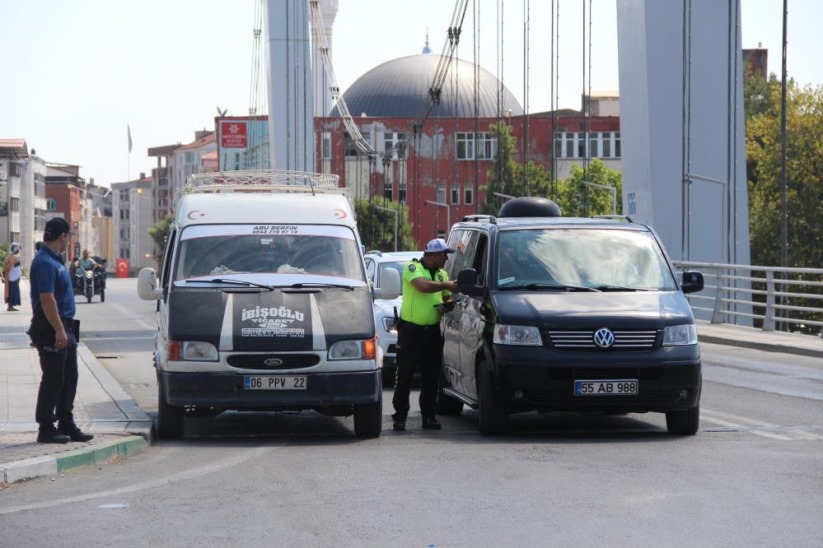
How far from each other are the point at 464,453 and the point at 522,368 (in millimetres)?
1152

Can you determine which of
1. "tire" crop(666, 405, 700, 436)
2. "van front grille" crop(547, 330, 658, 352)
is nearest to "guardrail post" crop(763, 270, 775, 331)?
"tire" crop(666, 405, 700, 436)

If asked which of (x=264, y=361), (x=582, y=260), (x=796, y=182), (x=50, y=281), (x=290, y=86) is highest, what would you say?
(x=290, y=86)

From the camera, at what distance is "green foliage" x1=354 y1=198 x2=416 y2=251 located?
109 m

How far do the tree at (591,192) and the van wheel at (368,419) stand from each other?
292ft

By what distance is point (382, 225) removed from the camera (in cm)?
11338

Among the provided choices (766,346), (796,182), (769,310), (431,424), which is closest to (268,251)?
(431,424)

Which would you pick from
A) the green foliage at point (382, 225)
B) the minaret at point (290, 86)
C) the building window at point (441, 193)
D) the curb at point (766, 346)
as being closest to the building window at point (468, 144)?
the building window at point (441, 193)

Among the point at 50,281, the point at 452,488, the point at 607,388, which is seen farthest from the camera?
the point at 607,388

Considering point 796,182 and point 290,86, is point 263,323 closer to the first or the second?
point 290,86

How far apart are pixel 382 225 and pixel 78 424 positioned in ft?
332

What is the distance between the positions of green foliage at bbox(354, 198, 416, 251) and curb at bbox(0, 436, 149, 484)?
307 feet

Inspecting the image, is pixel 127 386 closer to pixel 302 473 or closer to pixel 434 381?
pixel 434 381

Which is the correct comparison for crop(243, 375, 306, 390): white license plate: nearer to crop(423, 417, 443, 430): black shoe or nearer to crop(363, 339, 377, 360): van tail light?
crop(363, 339, 377, 360): van tail light

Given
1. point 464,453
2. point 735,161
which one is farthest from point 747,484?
point 735,161
